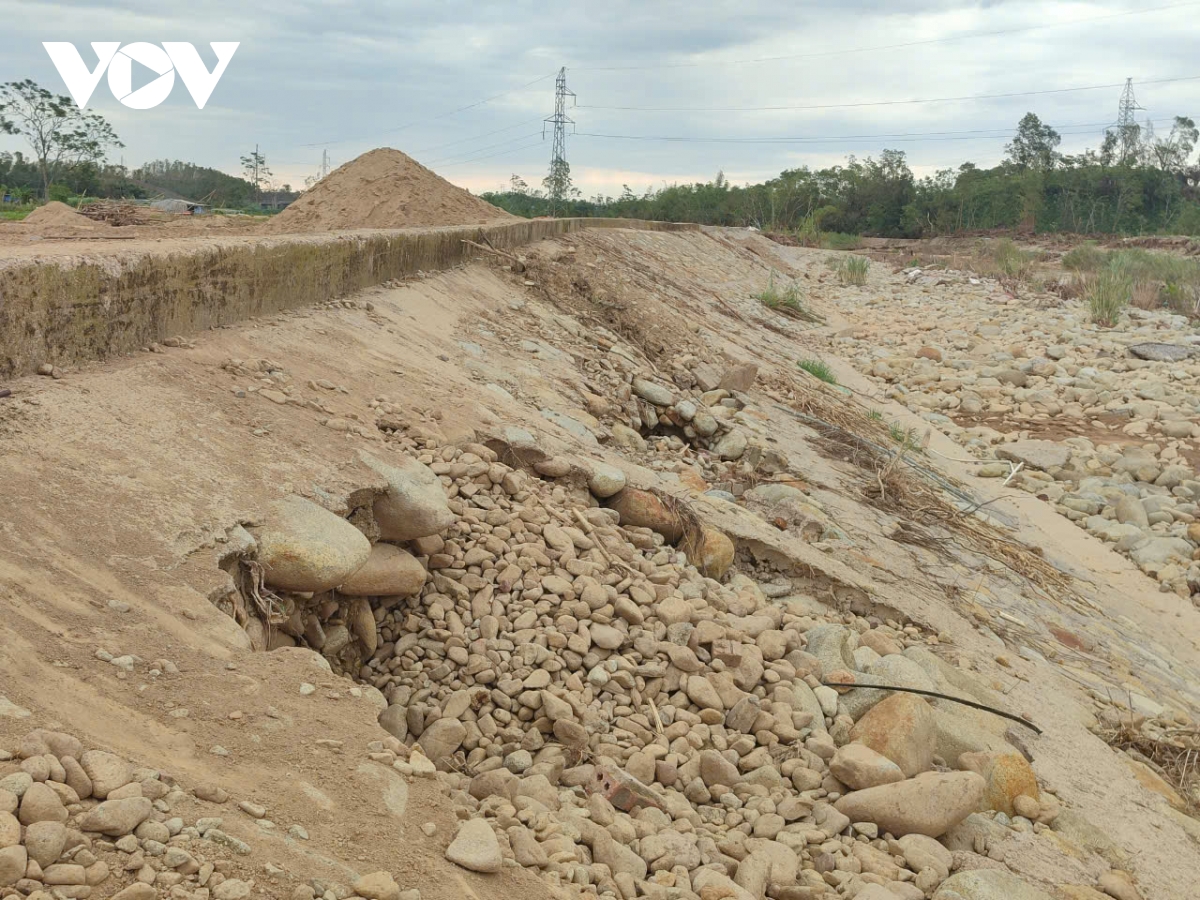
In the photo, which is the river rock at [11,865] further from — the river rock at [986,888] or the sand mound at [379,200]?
the sand mound at [379,200]

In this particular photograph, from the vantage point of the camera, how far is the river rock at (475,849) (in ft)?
6.44

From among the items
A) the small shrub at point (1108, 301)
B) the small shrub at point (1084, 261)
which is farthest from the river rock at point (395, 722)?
the small shrub at point (1084, 261)

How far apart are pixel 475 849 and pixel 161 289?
263 cm

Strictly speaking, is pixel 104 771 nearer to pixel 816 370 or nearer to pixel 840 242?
pixel 816 370

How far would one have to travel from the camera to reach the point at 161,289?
376 cm

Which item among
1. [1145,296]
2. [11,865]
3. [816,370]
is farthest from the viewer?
[1145,296]

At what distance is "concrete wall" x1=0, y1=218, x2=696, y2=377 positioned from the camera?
10.2 feet

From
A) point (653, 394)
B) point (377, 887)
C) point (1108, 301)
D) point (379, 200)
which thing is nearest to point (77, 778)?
point (377, 887)

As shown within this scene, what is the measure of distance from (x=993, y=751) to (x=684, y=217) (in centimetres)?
3836

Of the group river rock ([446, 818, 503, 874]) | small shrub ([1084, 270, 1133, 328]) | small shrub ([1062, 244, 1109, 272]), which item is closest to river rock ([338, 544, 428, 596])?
river rock ([446, 818, 503, 874])

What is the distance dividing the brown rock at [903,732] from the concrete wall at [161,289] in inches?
110

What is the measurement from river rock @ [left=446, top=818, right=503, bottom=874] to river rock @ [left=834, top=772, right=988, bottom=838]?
4.02 feet

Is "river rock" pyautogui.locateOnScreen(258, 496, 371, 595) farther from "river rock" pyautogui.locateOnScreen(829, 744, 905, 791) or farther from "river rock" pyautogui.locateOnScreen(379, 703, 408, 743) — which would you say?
"river rock" pyautogui.locateOnScreen(829, 744, 905, 791)

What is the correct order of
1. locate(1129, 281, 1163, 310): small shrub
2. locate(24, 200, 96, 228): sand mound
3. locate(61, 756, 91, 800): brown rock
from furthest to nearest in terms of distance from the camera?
1. locate(1129, 281, 1163, 310): small shrub
2. locate(24, 200, 96, 228): sand mound
3. locate(61, 756, 91, 800): brown rock
